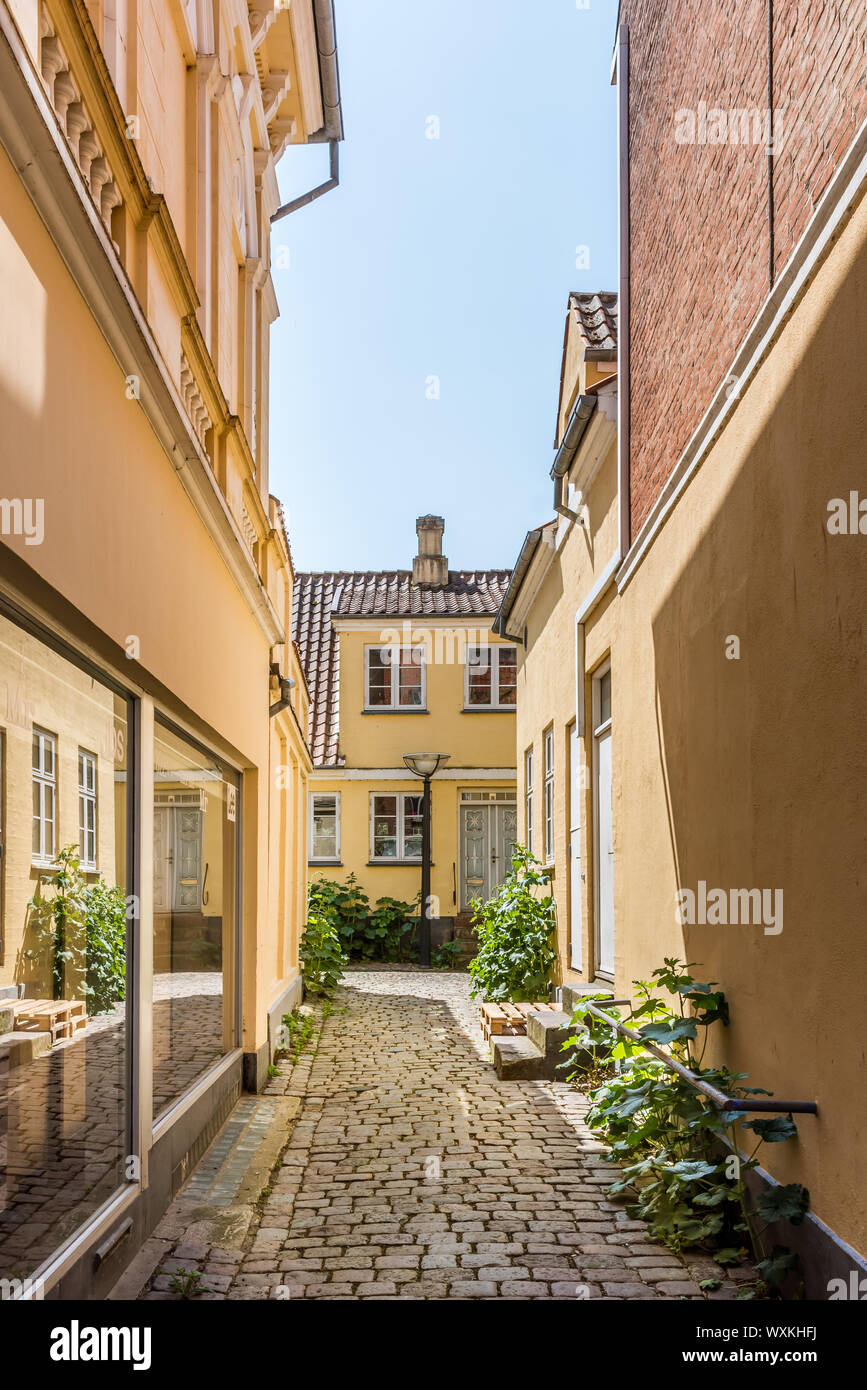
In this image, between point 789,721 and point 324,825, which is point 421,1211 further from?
point 324,825

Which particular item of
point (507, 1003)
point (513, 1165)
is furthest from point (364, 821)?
point (513, 1165)

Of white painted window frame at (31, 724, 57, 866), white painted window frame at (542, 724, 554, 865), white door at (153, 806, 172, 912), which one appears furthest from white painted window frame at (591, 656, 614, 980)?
white painted window frame at (31, 724, 57, 866)

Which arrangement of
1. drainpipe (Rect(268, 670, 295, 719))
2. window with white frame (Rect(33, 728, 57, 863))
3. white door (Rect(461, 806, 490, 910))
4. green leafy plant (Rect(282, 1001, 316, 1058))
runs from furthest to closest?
white door (Rect(461, 806, 490, 910))
green leafy plant (Rect(282, 1001, 316, 1058))
drainpipe (Rect(268, 670, 295, 719))
window with white frame (Rect(33, 728, 57, 863))

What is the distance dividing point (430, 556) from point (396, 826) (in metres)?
5.67

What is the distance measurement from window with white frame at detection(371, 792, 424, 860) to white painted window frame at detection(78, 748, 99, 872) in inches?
686

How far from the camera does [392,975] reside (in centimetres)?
1822

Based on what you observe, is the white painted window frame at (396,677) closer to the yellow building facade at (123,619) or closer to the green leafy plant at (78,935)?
the yellow building facade at (123,619)

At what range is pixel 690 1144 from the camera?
5441 mm

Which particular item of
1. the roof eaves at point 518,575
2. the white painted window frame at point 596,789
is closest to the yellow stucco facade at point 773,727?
the white painted window frame at point 596,789

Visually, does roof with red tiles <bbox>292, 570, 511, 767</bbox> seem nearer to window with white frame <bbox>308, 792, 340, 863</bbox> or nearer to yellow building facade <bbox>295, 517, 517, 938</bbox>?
yellow building facade <bbox>295, 517, 517, 938</bbox>

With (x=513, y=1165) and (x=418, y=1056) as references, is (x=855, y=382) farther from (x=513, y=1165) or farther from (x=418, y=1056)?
(x=418, y=1056)

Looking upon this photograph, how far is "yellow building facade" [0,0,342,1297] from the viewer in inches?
130

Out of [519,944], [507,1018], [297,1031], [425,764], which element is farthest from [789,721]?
[425,764]

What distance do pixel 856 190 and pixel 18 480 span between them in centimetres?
266
